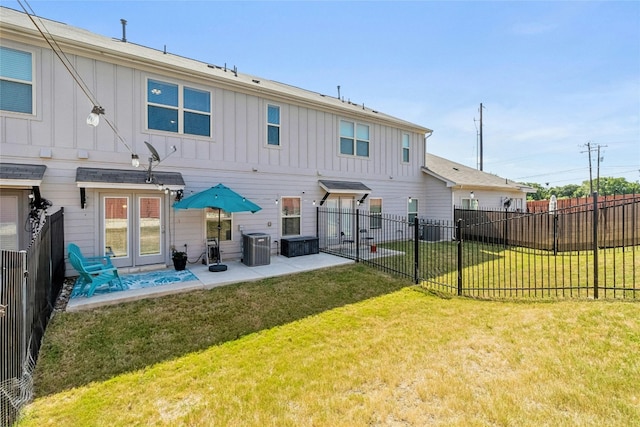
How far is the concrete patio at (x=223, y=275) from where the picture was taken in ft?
18.6

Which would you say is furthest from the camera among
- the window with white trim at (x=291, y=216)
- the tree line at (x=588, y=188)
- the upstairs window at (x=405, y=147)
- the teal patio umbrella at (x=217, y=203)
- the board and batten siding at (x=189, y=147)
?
the tree line at (x=588, y=188)

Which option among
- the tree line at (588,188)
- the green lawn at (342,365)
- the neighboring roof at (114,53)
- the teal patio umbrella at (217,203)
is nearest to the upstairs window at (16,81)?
the neighboring roof at (114,53)

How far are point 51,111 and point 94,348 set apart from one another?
20.4 ft

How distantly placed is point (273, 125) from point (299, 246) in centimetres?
456

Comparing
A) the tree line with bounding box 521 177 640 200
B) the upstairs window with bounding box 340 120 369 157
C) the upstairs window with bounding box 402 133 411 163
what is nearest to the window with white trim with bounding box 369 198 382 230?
the upstairs window with bounding box 340 120 369 157

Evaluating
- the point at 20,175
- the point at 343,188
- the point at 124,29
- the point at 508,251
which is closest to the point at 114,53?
the point at 20,175

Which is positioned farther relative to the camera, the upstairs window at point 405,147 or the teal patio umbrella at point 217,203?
the upstairs window at point 405,147

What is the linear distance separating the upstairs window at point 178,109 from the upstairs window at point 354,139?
5681mm

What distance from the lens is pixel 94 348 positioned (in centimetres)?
406

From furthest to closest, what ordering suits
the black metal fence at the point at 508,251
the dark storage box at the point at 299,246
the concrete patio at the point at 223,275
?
the dark storage box at the point at 299,246, the black metal fence at the point at 508,251, the concrete patio at the point at 223,275

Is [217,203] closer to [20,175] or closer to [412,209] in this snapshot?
[20,175]

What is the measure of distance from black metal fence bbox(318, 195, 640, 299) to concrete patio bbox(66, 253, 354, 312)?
56.0 inches

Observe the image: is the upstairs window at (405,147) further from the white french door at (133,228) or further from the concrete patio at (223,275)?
the white french door at (133,228)

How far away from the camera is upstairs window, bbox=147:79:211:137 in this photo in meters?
8.12
